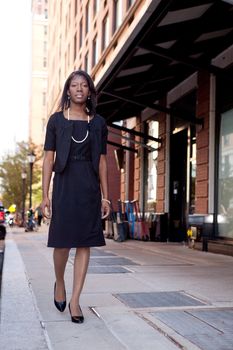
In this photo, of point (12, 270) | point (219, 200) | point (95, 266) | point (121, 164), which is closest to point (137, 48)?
point (219, 200)

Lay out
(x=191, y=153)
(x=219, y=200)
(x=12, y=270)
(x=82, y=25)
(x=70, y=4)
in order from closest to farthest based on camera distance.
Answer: (x=12, y=270) < (x=219, y=200) < (x=191, y=153) < (x=82, y=25) < (x=70, y=4)

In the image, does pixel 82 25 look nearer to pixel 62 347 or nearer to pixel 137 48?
pixel 137 48

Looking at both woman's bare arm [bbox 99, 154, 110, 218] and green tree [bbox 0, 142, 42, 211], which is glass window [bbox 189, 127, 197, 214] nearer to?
woman's bare arm [bbox 99, 154, 110, 218]

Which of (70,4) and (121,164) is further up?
(70,4)

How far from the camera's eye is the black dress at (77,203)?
4.21m

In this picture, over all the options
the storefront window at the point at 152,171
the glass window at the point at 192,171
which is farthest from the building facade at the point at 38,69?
the glass window at the point at 192,171

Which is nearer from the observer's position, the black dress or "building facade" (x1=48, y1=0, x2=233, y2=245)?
the black dress

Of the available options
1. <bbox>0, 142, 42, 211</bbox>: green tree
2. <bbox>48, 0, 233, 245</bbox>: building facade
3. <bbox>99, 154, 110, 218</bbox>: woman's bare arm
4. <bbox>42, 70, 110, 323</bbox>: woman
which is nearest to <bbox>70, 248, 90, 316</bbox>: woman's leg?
<bbox>42, 70, 110, 323</bbox>: woman

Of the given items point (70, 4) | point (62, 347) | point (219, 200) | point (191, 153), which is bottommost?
point (62, 347)

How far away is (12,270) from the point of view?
7.58 meters

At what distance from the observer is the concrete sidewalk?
12.2 feet

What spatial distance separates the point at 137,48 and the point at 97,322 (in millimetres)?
7226

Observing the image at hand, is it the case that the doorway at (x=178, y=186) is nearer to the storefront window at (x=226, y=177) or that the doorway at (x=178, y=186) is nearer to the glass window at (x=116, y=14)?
the storefront window at (x=226, y=177)

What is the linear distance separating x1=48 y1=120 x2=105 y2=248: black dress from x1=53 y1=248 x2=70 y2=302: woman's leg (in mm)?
139
